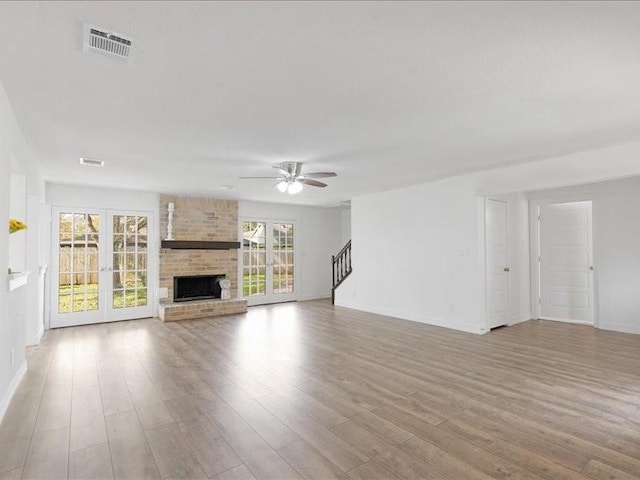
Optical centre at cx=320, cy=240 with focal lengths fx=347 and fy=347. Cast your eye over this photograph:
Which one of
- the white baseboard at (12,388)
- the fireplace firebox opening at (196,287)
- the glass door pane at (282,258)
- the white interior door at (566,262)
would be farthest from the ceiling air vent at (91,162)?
the white interior door at (566,262)

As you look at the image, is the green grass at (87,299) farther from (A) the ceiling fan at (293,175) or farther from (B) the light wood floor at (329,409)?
(A) the ceiling fan at (293,175)

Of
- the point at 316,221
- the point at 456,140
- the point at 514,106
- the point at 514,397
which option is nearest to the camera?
the point at 514,106

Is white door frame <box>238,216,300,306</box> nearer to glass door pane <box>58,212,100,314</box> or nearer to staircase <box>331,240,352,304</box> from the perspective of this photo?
staircase <box>331,240,352,304</box>

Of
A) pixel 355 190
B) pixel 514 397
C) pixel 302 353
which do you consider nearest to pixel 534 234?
pixel 355 190

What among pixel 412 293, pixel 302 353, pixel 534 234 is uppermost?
pixel 534 234

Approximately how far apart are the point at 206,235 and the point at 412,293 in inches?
176

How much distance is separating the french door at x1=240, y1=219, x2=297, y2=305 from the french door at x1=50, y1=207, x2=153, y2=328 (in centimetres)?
214

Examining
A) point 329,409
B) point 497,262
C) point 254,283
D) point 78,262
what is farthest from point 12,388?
point 497,262

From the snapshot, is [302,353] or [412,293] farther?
[412,293]

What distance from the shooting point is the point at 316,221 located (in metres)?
9.41

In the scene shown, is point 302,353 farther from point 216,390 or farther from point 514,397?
point 514,397

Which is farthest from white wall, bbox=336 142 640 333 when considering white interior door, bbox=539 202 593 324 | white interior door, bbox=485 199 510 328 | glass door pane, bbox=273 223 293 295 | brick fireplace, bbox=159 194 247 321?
brick fireplace, bbox=159 194 247 321

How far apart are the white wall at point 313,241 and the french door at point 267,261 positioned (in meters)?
0.21

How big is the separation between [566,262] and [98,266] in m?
8.65
